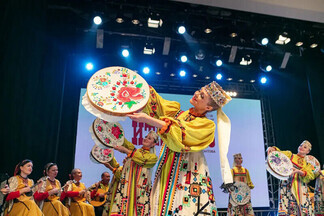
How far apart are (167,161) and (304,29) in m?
5.90

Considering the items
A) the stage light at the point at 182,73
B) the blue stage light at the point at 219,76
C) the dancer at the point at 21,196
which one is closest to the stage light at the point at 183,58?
the stage light at the point at 182,73

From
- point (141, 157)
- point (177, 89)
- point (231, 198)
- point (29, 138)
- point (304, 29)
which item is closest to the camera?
point (141, 157)

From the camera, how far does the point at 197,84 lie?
7781mm

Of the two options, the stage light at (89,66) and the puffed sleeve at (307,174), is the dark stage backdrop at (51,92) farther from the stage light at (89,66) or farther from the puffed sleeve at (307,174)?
the puffed sleeve at (307,174)

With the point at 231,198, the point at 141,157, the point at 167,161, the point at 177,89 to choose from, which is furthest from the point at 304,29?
the point at 167,161

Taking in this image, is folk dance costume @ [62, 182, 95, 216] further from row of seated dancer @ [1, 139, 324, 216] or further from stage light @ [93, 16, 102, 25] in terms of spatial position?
stage light @ [93, 16, 102, 25]

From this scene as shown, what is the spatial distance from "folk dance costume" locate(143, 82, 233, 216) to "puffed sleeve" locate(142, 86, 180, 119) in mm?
211

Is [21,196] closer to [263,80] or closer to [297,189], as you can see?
[297,189]

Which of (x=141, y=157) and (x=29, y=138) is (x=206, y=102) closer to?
(x=141, y=157)

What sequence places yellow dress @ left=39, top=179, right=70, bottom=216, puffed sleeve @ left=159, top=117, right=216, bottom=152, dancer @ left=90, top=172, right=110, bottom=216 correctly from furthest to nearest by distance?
dancer @ left=90, top=172, right=110, bottom=216 → yellow dress @ left=39, top=179, right=70, bottom=216 → puffed sleeve @ left=159, top=117, right=216, bottom=152

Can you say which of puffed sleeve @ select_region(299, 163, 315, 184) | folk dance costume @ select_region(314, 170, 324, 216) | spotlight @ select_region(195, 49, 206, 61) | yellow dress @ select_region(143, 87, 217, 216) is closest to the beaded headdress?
yellow dress @ select_region(143, 87, 217, 216)

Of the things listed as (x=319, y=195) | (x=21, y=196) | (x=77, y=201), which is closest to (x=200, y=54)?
(x=319, y=195)

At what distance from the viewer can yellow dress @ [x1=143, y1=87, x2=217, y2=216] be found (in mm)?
1831

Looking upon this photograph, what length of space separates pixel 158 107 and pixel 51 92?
3813mm
